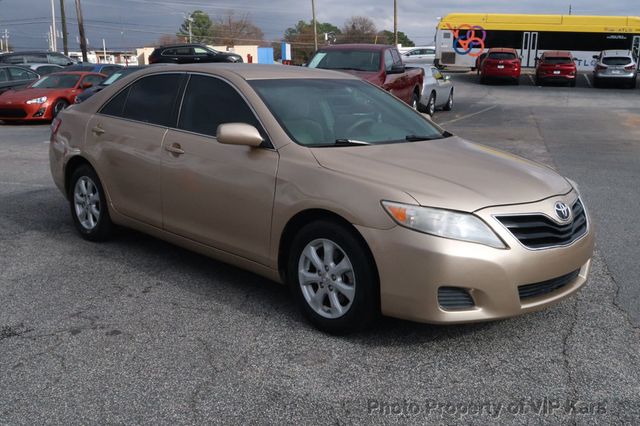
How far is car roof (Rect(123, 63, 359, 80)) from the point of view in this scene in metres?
4.88

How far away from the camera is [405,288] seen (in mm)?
3611

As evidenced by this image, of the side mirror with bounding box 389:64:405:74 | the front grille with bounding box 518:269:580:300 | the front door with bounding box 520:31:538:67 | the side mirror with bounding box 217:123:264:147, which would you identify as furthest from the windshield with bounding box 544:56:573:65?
the side mirror with bounding box 217:123:264:147

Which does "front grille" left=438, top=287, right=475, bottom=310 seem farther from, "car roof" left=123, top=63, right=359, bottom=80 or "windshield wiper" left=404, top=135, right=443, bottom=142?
"car roof" left=123, top=63, right=359, bottom=80

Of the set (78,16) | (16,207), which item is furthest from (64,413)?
(78,16)

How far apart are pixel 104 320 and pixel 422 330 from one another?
1985 mm

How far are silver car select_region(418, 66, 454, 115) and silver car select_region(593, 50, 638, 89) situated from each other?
53.4 ft

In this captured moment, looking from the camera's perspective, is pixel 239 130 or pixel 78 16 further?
pixel 78 16

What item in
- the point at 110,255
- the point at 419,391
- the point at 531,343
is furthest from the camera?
the point at 110,255

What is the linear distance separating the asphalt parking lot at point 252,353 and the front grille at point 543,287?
323mm

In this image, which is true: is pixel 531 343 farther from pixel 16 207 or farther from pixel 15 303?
pixel 16 207

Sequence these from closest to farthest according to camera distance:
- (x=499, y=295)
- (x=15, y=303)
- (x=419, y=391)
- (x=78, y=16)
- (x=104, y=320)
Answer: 1. (x=419, y=391)
2. (x=499, y=295)
3. (x=104, y=320)
4. (x=15, y=303)
5. (x=78, y=16)

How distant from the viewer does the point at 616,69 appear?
110ft

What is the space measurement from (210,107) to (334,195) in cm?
150

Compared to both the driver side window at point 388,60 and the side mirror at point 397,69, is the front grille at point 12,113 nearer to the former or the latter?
the driver side window at point 388,60
